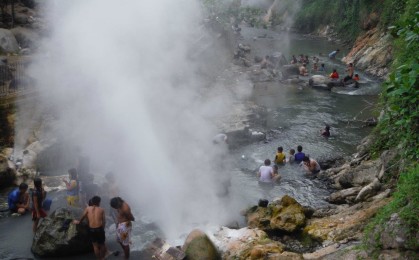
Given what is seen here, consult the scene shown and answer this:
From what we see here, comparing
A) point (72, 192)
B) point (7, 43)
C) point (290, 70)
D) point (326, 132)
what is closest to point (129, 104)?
point (72, 192)

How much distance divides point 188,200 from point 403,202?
4.97m

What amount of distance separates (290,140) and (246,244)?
289 inches

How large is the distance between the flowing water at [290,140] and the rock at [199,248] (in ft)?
4.00

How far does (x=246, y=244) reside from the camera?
22.9 feet

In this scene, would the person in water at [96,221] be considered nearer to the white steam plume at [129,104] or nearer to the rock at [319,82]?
the white steam plume at [129,104]

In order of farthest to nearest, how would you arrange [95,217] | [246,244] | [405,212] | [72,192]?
[72,192] → [246,244] → [95,217] → [405,212]

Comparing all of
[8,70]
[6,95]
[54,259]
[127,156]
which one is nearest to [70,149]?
[127,156]

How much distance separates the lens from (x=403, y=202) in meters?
4.97

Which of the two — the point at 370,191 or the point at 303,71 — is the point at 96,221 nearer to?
the point at 370,191

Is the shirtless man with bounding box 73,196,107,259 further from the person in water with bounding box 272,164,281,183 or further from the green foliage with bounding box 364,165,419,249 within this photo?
the person in water with bounding box 272,164,281,183

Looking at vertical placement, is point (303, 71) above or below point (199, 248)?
above

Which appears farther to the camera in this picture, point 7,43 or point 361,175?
point 7,43

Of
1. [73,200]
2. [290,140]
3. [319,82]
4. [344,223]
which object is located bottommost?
[344,223]

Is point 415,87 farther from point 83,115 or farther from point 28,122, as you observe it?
point 28,122
